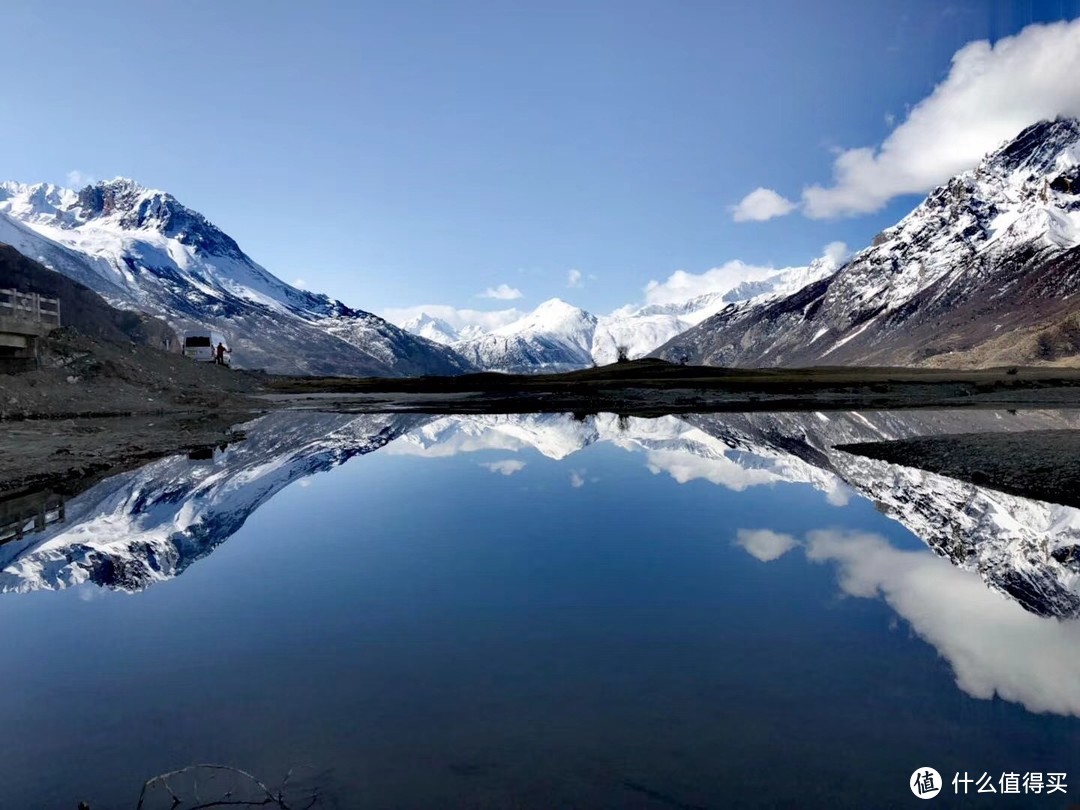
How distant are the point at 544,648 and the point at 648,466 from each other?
939 inches

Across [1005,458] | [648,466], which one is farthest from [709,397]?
[1005,458]

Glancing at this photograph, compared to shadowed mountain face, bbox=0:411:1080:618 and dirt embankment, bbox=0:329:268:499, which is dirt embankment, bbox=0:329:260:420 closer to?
dirt embankment, bbox=0:329:268:499

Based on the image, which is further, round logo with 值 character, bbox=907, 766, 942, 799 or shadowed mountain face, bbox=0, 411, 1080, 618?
shadowed mountain face, bbox=0, 411, 1080, 618

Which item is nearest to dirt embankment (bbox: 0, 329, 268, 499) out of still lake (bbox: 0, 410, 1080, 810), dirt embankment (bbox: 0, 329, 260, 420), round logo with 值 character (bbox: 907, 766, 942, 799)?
dirt embankment (bbox: 0, 329, 260, 420)

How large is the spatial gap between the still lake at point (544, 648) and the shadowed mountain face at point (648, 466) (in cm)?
19

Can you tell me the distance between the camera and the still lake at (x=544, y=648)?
7.93 metres

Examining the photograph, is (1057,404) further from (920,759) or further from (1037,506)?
(920,759)

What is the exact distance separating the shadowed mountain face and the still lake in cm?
19

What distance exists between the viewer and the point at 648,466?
3462cm

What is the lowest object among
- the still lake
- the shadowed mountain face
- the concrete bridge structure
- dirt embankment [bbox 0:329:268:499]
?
the still lake

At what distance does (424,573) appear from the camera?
1598 centimetres

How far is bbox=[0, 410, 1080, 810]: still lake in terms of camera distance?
26.0ft

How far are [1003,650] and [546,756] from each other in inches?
315

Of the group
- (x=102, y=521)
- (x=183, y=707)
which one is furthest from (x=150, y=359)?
(x=183, y=707)
